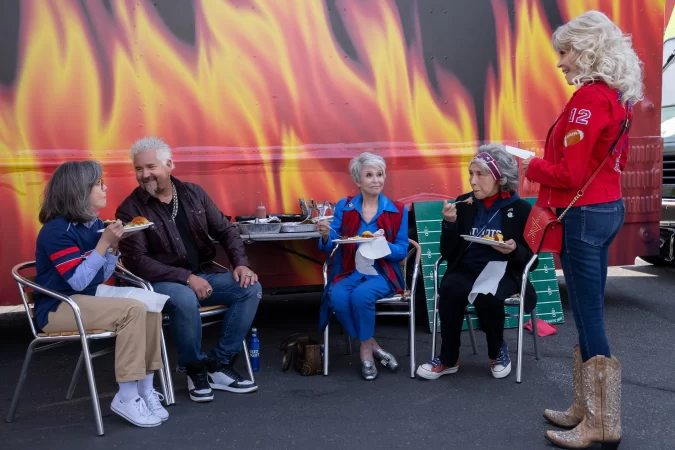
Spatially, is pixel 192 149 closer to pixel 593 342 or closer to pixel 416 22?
pixel 416 22

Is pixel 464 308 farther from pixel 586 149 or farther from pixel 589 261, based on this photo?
pixel 586 149

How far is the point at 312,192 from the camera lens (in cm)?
472

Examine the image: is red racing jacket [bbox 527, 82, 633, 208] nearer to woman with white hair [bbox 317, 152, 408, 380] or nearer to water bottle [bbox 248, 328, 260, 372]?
woman with white hair [bbox 317, 152, 408, 380]

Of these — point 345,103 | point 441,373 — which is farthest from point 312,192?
point 441,373

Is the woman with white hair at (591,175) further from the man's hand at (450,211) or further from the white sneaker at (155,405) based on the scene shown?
the white sneaker at (155,405)

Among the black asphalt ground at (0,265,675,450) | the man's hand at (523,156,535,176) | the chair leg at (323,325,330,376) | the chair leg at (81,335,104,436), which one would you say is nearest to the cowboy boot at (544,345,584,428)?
the black asphalt ground at (0,265,675,450)

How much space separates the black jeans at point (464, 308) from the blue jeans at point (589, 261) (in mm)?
992

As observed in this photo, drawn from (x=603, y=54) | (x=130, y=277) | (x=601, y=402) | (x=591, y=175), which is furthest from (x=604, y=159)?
(x=130, y=277)

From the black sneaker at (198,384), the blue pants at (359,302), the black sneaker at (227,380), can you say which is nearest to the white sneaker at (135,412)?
the black sneaker at (198,384)

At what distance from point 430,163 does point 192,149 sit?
1.62 metres

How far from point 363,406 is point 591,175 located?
1.60 metres

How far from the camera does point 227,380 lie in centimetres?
375

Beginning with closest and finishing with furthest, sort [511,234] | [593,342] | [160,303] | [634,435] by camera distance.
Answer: [593,342] < [634,435] < [160,303] < [511,234]

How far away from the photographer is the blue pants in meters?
3.94
